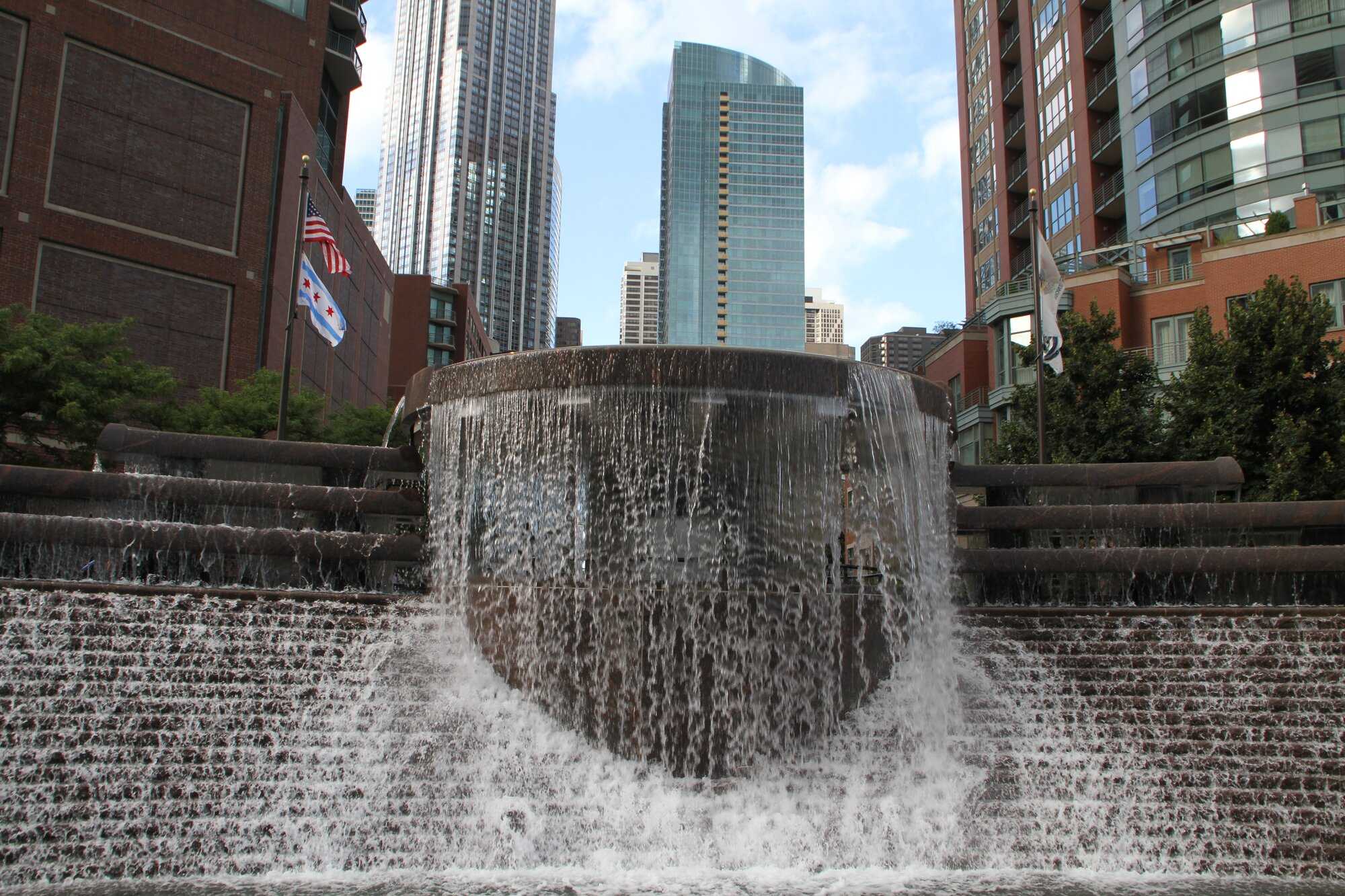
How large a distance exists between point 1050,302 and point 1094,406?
5252 mm

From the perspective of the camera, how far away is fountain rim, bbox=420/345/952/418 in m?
9.37

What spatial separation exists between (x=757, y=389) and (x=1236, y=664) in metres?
5.21

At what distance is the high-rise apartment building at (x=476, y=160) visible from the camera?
567 ft

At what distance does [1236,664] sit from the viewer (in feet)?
31.4

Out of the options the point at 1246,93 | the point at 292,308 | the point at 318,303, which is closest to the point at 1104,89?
the point at 1246,93

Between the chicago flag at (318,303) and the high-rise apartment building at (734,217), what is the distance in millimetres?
145966

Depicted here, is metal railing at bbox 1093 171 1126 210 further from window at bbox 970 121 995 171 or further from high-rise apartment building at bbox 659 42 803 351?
high-rise apartment building at bbox 659 42 803 351

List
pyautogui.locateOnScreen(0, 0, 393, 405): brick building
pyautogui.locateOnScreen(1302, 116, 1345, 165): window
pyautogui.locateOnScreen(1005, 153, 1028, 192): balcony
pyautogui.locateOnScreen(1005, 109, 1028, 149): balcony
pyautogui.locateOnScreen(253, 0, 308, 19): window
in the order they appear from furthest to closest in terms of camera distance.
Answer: pyautogui.locateOnScreen(1005, 153, 1028, 192): balcony < pyautogui.locateOnScreen(1005, 109, 1028, 149): balcony < pyautogui.locateOnScreen(253, 0, 308, 19): window < pyautogui.locateOnScreen(1302, 116, 1345, 165): window < pyautogui.locateOnScreen(0, 0, 393, 405): brick building

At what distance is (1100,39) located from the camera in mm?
42719

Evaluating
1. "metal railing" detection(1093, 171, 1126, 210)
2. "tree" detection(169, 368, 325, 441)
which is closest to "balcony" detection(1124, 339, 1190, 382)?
"metal railing" detection(1093, 171, 1126, 210)

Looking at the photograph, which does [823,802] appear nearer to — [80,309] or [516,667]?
[516,667]

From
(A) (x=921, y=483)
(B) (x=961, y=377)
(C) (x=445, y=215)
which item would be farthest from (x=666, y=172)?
(A) (x=921, y=483)

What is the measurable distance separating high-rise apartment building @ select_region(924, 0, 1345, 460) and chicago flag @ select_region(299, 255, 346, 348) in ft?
55.4

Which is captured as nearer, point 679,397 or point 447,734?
point 447,734
